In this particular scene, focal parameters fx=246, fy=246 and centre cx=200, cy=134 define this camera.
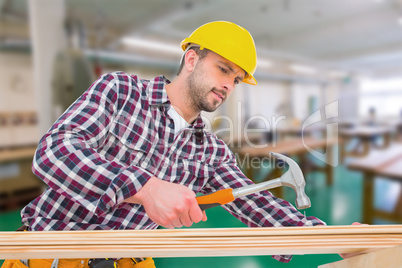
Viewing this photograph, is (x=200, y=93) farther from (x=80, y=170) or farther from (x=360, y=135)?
(x=360, y=135)

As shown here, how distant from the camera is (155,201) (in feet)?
2.01

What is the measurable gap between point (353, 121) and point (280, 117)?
688mm

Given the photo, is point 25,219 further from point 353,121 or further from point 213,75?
point 353,121

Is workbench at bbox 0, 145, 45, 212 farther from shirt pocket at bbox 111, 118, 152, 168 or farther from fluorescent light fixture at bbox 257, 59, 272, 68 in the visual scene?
fluorescent light fixture at bbox 257, 59, 272, 68

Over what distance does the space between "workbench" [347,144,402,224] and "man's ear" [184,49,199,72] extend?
1.68m

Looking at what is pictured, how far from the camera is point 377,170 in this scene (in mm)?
1987

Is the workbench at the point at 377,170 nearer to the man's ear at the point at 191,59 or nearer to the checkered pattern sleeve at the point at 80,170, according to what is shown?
the man's ear at the point at 191,59

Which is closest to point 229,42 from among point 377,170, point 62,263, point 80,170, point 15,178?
point 80,170

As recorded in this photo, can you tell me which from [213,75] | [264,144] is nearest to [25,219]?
[213,75]

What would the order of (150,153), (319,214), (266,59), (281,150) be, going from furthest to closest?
1. (319,214)
2. (281,150)
3. (266,59)
4. (150,153)

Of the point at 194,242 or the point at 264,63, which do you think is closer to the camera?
the point at 194,242

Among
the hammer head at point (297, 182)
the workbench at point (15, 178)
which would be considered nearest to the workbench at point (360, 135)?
the hammer head at point (297, 182)

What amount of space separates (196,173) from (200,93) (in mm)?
301

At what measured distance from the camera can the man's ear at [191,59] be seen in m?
0.78
